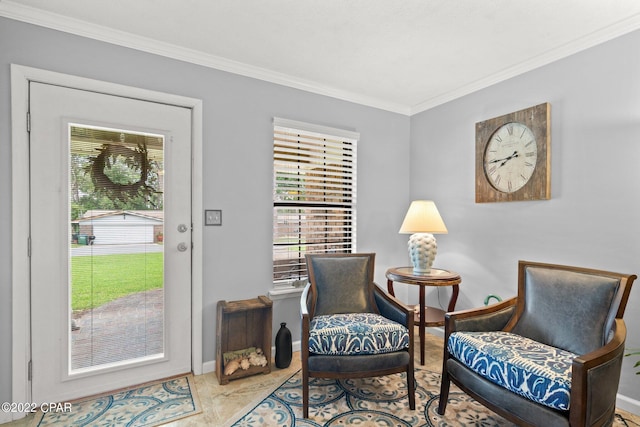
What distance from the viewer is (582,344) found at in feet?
5.82

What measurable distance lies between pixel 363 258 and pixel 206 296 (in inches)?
50.2

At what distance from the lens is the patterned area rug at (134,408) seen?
6.17ft

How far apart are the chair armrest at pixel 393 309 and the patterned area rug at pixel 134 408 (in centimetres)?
140

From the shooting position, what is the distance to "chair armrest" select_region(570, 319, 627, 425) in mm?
1350

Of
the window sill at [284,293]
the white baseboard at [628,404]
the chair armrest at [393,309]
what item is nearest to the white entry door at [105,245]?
the window sill at [284,293]

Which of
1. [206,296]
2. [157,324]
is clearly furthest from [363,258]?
[157,324]

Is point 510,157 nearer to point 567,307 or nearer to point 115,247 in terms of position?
point 567,307

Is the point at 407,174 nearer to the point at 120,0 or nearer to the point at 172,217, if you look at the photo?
the point at 172,217

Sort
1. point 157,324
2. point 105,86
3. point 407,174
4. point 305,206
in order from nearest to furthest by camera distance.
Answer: point 105,86 < point 157,324 < point 305,206 < point 407,174

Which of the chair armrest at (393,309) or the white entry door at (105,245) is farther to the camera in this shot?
the chair armrest at (393,309)

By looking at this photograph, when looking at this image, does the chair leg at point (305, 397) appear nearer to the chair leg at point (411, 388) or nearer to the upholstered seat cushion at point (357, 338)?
the upholstered seat cushion at point (357, 338)

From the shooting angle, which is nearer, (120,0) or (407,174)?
(120,0)

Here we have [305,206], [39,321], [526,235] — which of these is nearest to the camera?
[39,321]

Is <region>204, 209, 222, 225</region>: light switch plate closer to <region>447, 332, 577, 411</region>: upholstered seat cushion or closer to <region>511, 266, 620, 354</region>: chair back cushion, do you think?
<region>447, 332, 577, 411</region>: upholstered seat cushion
